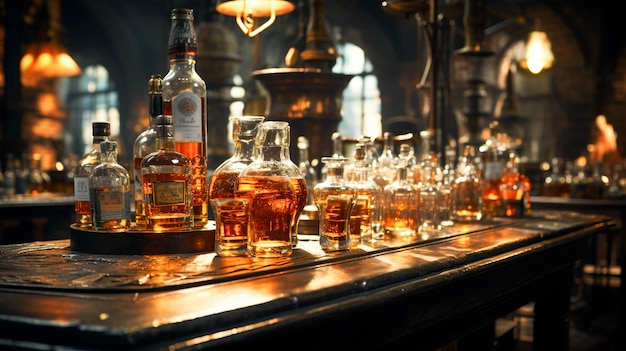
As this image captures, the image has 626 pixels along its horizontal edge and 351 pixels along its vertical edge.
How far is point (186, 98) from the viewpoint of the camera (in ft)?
6.06

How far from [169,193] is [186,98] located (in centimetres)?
26

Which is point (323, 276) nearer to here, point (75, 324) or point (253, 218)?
point (253, 218)

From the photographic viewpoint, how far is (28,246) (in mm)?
1905

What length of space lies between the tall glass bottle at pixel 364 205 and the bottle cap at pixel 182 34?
1.80 ft

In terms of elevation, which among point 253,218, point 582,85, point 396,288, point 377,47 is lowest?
point 396,288

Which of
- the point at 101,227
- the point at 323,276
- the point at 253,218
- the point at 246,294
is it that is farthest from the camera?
the point at 101,227

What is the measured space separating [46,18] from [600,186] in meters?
4.75

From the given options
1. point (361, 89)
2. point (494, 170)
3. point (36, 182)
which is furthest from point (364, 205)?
point (361, 89)

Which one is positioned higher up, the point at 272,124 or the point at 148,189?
the point at 272,124

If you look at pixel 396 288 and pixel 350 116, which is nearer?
pixel 396 288

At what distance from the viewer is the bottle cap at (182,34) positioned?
5.94 feet

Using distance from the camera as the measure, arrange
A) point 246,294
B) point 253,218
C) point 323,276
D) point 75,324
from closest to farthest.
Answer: point 75,324 < point 246,294 < point 323,276 < point 253,218

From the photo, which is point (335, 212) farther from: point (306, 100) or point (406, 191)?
point (306, 100)

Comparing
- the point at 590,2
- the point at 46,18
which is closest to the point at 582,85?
the point at 590,2
